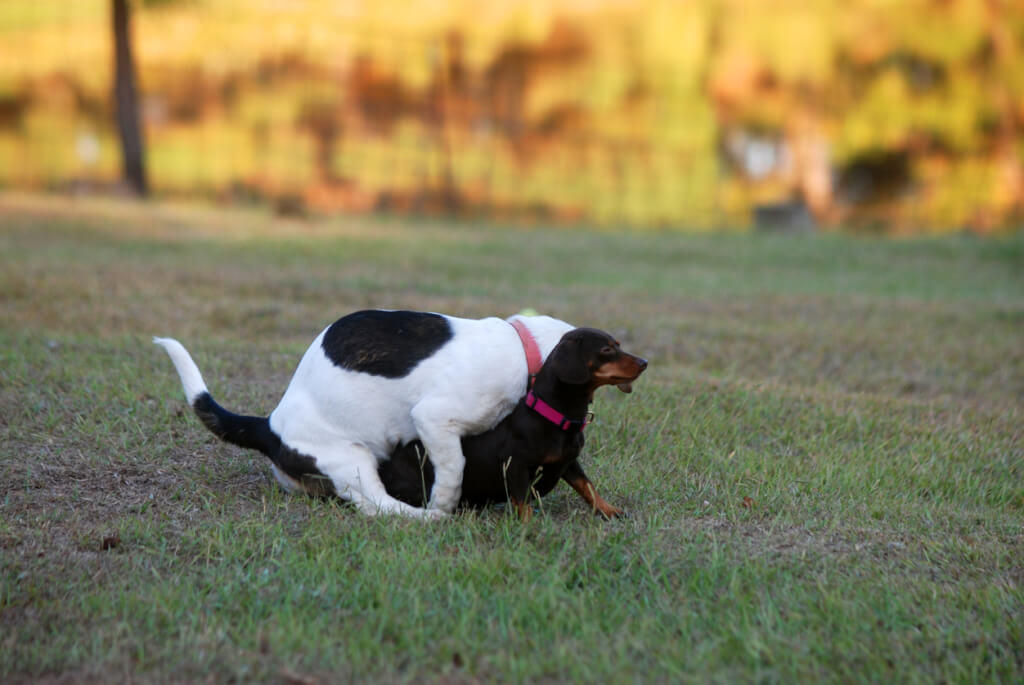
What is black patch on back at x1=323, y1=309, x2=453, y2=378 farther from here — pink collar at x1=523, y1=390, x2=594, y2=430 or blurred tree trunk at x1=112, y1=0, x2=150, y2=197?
blurred tree trunk at x1=112, y1=0, x2=150, y2=197

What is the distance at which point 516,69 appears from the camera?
1602 centimetres

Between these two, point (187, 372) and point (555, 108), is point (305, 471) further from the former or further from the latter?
point (555, 108)

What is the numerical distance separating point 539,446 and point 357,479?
26.8 inches

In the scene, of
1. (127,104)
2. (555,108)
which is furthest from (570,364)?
(555,108)

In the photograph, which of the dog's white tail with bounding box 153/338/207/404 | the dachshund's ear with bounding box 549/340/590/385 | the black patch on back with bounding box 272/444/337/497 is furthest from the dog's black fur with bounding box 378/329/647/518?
the dog's white tail with bounding box 153/338/207/404

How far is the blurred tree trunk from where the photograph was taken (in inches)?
527

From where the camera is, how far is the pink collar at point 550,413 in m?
3.58

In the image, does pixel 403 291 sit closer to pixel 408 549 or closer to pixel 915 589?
pixel 408 549

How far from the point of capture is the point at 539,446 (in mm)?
3619

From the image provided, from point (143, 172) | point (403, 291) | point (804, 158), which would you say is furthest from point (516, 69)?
point (403, 291)

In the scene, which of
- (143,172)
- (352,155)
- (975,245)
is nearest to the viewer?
(975,245)

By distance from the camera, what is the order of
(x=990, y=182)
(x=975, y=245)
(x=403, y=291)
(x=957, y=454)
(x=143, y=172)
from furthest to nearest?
(x=990, y=182), (x=143, y=172), (x=975, y=245), (x=403, y=291), (x=957, y=454)

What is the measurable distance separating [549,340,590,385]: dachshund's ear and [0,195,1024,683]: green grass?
54cm

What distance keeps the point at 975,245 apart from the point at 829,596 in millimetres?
11425
